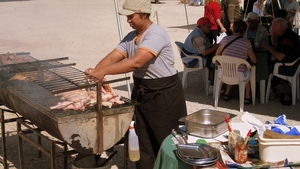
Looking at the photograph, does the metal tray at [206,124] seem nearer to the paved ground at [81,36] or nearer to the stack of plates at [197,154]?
the stack of plates at [197,154]

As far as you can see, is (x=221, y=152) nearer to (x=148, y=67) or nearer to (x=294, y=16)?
(x=148, y=67)

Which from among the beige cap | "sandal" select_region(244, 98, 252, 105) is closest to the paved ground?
"sandal" select_region(244, 98, 252, 105)

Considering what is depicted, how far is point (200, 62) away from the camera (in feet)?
25.7

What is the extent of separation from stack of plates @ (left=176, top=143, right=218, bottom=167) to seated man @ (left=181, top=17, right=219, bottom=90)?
15.2 feet

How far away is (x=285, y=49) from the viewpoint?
7215 millimetres

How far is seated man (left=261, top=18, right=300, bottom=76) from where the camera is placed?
718 centimetres

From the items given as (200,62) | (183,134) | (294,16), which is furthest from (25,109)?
(294,16)

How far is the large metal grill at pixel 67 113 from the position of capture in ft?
11.3

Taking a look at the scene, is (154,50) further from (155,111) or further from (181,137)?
(181,137)

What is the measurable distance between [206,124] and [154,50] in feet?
2.61

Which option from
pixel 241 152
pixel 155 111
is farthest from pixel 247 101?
pixel 241 152

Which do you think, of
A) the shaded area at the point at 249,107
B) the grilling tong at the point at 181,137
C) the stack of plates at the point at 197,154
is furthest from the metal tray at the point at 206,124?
the shaded area at the point at 249,107

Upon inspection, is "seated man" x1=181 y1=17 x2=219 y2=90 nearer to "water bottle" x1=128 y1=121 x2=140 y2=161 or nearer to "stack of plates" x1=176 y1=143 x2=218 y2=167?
"water bottle" x1=128 y1=121 x2=140 y2=161

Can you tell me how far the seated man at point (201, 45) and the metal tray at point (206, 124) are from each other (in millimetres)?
4001
